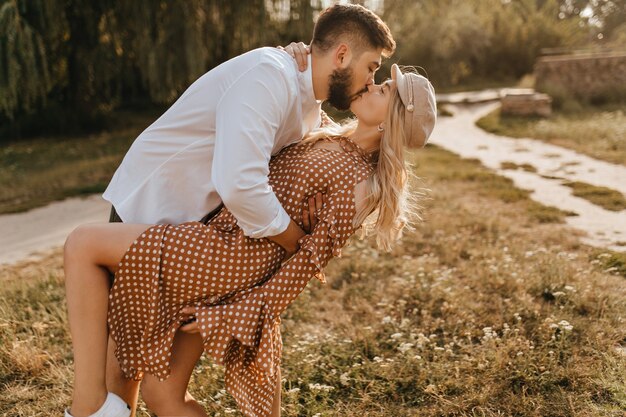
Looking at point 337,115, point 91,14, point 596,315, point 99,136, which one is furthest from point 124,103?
point 596,315

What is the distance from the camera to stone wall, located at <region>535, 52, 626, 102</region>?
13234mm

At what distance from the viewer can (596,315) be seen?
334 centimetres

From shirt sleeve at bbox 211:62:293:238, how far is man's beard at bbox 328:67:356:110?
383mm

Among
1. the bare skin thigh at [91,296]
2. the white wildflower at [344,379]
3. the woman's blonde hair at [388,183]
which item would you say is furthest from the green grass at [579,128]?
the bare skin thigh at [91,296]

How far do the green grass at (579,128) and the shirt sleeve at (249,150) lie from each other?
6.71 meters

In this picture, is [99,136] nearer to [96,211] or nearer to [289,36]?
[289,36]

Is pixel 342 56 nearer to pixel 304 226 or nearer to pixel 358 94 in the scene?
pixel 358 94

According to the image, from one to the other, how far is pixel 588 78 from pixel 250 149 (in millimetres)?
13284

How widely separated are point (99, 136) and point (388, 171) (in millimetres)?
10569

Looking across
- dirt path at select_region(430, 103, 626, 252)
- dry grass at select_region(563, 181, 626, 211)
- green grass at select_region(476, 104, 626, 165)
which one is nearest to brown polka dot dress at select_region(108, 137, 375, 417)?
→ dirt path at select_region(430, 103, 626, 252)

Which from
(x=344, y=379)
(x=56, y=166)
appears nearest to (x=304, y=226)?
(x=344, y=379)

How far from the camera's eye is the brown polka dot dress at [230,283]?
209cm

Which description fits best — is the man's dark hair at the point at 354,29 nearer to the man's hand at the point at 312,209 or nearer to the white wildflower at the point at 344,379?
the man's hand at the point at 312,209

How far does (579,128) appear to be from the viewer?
10.2 metres
